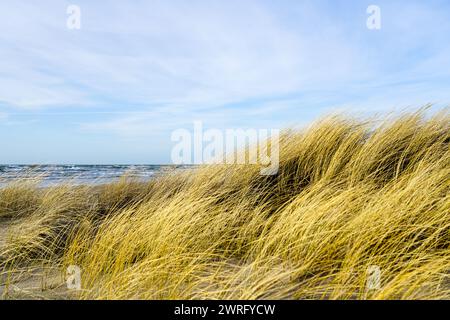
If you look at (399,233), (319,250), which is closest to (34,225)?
(319,250)

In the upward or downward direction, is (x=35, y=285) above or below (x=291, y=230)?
below

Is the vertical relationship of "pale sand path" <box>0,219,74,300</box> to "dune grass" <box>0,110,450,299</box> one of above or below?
below

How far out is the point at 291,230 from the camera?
2799mm

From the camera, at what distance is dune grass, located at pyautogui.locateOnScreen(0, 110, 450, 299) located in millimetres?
2322

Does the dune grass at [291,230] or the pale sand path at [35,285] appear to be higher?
the dune grass at [291,230]

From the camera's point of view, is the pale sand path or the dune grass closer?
the dune grass

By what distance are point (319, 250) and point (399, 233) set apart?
655 mm

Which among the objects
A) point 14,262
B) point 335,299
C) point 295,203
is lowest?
point 14,262

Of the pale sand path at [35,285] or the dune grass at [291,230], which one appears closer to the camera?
the dune grass at [291,230]

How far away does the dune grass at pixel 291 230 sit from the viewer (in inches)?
91.4
